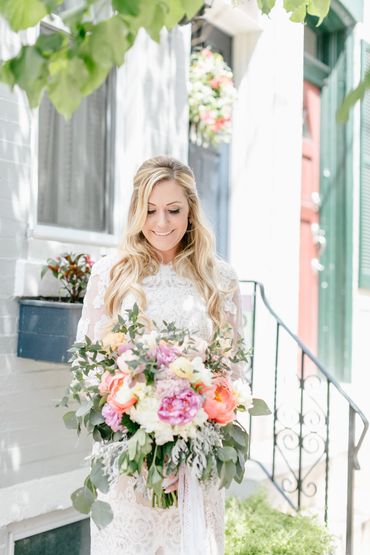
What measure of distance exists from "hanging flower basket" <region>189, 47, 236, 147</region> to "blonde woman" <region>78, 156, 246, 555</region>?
2434 millimetres

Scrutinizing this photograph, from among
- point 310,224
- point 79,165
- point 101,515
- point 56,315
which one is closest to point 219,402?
point 101,515

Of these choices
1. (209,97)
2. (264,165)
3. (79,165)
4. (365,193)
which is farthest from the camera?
(365,193)

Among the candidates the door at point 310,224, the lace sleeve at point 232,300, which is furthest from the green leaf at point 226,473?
the door at point 310,224

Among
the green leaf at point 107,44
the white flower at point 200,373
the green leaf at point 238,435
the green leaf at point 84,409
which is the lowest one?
the green leaf at point 238,435

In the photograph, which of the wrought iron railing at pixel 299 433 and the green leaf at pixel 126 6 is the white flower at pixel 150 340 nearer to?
the green leaf at pixel 126 6

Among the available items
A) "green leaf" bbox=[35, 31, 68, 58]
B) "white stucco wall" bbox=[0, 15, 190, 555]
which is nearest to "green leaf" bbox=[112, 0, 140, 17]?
"green leaf" bbox=[35, 31, 68, 58]

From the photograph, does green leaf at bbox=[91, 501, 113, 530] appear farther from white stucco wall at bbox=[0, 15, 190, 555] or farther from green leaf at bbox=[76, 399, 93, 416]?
white stucco wall at bbox=[0, 15, 190, 555]

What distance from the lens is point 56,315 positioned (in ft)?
10.6

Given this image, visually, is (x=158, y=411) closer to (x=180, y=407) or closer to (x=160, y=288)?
(x=180, y=407)

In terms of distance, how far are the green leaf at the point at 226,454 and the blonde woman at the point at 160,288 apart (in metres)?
0.30

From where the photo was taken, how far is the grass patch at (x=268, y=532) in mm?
3588

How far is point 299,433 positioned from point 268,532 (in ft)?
3.84

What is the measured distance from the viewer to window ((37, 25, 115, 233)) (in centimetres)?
377

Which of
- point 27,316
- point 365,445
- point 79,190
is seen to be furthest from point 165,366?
point 365,445
